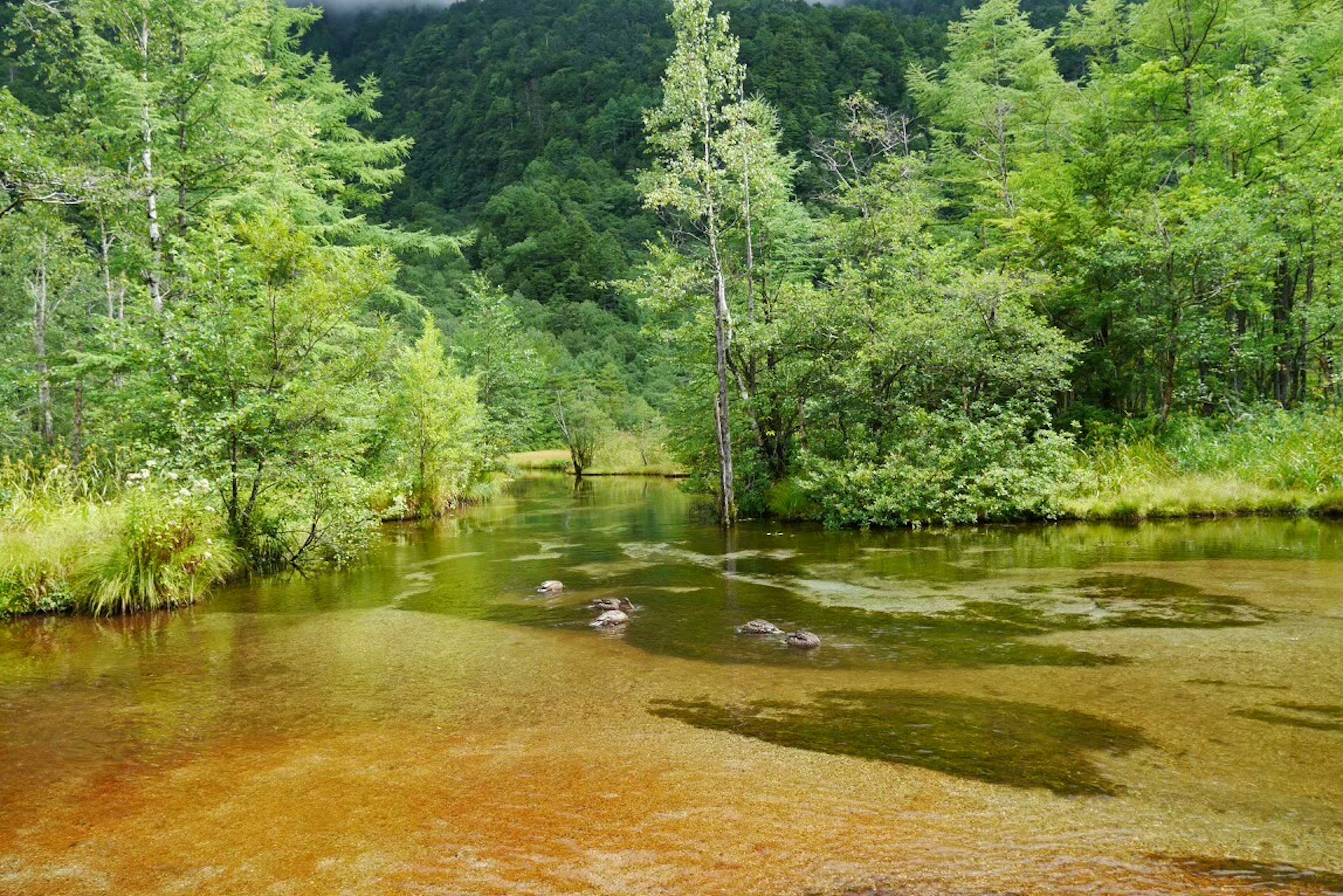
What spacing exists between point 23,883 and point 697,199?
17.3 meters

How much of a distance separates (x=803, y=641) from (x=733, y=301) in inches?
590

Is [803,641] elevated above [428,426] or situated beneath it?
situated beneath

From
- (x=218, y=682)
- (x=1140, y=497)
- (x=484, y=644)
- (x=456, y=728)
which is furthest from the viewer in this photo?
(x=1140, y=497)

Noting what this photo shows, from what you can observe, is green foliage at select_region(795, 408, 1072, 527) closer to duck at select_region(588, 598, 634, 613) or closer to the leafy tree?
the leafy tree

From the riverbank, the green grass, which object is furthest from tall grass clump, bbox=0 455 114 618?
the riverbank

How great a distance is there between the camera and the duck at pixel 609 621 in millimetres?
8039

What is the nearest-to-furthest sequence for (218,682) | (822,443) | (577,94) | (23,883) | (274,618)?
(23,883) < (218,682) < (274,618) < (822,443) < (577,94)

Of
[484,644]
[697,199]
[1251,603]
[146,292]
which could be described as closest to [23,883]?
[484,644]

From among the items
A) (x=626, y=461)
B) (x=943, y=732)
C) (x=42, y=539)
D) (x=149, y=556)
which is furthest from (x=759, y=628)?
(x=626, y=461)

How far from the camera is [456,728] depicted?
506cm

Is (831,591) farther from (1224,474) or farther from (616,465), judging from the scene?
(616,465)

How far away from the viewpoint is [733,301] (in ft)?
68.2

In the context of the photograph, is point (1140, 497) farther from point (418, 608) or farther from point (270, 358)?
point (270, 358)

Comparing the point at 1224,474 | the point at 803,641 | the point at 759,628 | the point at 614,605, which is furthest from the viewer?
the point at 1224,474
